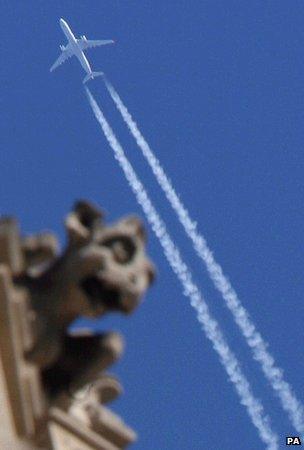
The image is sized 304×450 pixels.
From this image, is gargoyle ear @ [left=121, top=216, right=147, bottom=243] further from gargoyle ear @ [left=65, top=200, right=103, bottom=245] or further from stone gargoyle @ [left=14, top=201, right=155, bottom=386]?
gargoyle ear @ [left=65, top=200, right=103, bottom=245]

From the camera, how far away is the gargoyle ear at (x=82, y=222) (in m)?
15.4

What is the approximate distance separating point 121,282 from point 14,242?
4.88ft

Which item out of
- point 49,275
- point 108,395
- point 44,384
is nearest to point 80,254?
point 49,275

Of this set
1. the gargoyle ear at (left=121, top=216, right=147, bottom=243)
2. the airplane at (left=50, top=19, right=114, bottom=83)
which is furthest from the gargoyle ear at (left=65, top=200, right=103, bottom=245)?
the airplane at (left=50, top=19, right=114, bottom=83)

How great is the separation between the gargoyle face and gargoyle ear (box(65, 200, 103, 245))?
0.05 ft

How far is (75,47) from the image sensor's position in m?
170

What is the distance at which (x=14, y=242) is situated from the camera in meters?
15.4

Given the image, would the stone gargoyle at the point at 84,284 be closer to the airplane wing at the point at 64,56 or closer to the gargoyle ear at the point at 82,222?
the gargoyle ear at the point at 82,222

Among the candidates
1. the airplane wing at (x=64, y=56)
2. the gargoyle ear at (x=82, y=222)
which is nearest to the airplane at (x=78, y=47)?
the airplane wing at (x=64, y=56)

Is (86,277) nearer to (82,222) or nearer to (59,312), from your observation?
(59,312)

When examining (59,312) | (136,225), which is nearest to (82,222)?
(136,225)

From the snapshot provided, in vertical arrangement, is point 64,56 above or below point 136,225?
above

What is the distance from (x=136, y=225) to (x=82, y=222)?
2.11 feet

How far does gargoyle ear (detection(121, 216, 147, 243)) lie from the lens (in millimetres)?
15609
